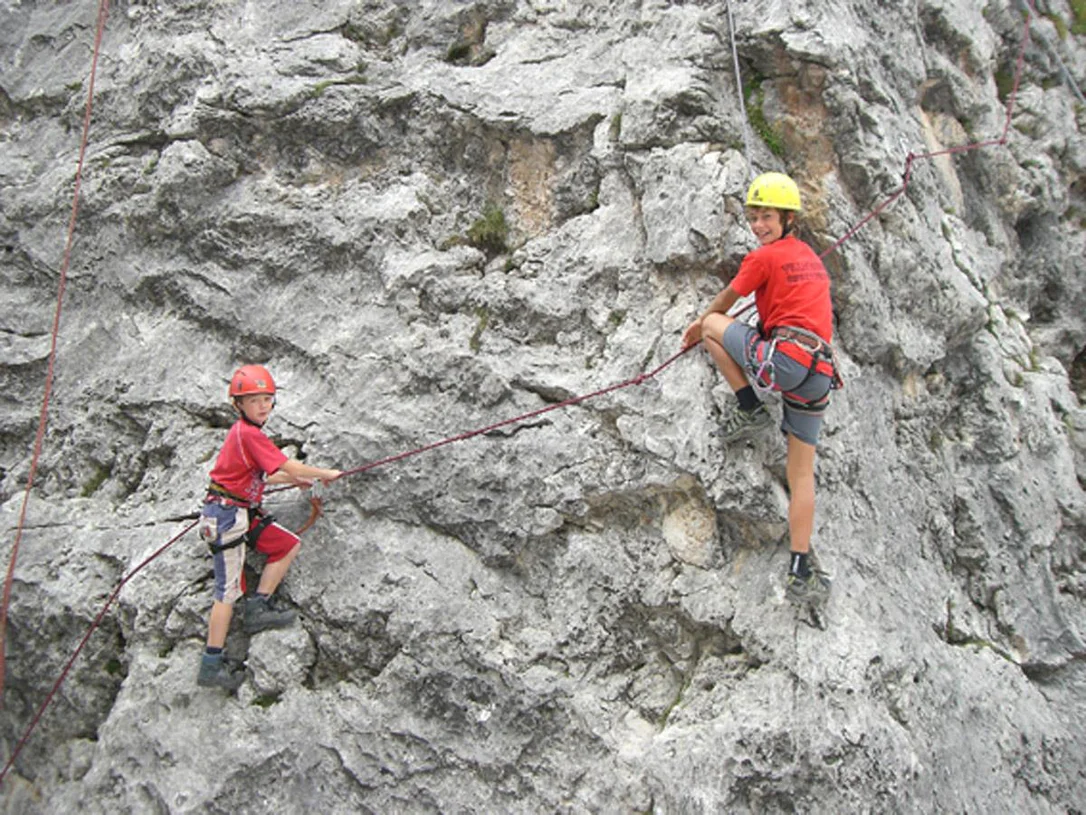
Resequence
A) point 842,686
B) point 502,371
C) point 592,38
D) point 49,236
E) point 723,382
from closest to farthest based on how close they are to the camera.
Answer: point 842,686
point 723,382
point 502,371
point 592,38
point 49,236

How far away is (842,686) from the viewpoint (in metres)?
4.97

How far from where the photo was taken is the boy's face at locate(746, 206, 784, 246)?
16.7 ft

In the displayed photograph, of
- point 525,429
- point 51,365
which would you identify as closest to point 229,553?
point 525,429

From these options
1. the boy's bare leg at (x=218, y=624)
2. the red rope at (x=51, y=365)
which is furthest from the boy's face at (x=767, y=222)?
the red rope at (x=51, y=365)

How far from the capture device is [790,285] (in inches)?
196

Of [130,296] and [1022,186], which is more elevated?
[1022,186]

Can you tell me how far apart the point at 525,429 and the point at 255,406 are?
2020mm

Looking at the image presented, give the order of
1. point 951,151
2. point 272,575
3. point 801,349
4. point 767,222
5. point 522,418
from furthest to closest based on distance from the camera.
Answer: point 951,151, point 522,418, point 272,575, point 767,222, point 801,349

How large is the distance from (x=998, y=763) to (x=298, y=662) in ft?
17.4

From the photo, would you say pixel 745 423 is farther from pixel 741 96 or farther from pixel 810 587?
pixel 741 96

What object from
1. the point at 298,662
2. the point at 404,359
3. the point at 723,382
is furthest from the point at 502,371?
the point at 298,662

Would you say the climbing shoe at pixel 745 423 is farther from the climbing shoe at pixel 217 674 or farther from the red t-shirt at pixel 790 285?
the climbing shoe at pixel 217 674

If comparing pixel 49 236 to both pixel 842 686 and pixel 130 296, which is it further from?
pixel 842 686

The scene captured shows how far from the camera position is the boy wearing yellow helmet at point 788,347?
4.88m
